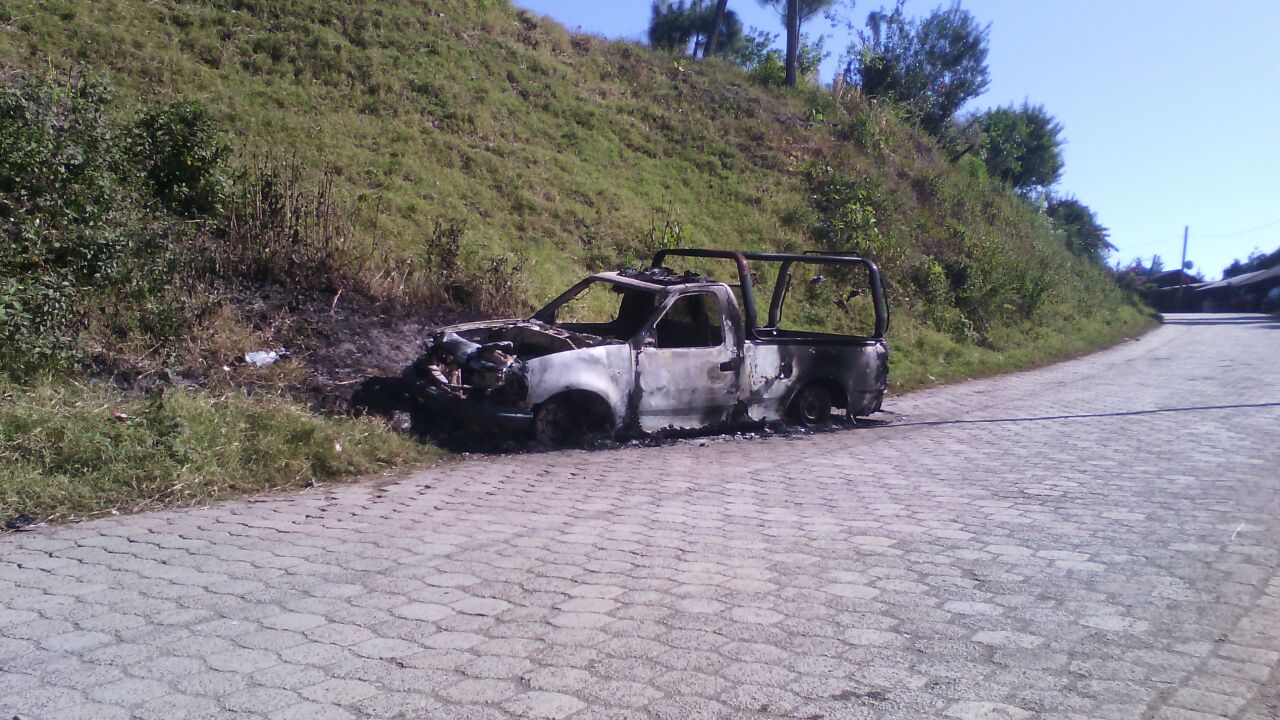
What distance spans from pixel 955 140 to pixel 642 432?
28805 millimetres

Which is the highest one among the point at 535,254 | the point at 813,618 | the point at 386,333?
the point at 535,254

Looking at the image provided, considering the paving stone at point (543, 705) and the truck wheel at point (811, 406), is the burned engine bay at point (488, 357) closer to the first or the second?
the truck wheel at point (811, 406)

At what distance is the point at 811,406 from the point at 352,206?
6.58 meters

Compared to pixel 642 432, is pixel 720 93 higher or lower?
higher

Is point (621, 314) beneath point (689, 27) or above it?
beneath

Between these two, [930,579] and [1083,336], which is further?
[1083,336]

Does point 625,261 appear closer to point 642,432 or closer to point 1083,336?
point 642,432

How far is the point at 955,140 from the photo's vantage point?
35.0 m

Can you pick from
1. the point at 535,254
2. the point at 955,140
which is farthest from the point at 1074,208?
the point at 535,254

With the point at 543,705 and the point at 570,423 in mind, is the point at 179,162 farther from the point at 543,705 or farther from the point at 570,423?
the point at 543,705

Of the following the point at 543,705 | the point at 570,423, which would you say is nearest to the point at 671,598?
the point at 543,705

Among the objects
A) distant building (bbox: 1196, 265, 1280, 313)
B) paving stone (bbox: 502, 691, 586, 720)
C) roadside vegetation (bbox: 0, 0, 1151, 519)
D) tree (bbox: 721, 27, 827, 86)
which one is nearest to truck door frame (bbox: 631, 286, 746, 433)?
roadside vegetation (bbox: 0, 0, 1151, 519)

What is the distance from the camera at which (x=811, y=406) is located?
447 inches

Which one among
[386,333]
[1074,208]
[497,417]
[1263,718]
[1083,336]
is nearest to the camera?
[1263,718]
